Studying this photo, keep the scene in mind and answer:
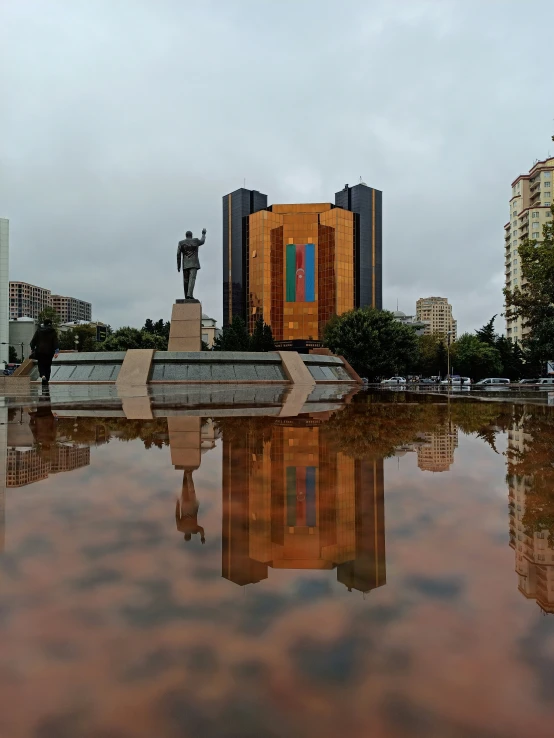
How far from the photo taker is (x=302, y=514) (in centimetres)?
250

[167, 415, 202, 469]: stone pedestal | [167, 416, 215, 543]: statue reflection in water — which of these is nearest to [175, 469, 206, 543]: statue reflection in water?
[167, 416, 215, 543]: statue reflection in water

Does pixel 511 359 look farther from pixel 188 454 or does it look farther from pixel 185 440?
pixel 188 454

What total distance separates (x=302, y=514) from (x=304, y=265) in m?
74.2

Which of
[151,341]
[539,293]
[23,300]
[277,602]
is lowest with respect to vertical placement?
[277,602]

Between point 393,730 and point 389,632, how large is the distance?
380 mm

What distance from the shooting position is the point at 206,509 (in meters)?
2.61

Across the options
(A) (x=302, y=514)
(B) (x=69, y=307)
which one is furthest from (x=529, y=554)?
(B) (x=69, y=307)

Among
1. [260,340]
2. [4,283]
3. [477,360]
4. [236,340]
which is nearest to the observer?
[236,340]

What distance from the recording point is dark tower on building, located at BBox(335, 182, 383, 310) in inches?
3073

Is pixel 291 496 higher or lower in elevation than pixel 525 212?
lower

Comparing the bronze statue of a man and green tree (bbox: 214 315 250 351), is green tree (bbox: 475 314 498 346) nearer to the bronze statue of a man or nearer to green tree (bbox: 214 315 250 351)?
green tree (bbox: 214 315 250 351)

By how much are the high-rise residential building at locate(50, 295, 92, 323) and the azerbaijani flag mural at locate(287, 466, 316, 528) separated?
473ft

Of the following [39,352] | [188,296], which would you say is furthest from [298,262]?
[39,352]

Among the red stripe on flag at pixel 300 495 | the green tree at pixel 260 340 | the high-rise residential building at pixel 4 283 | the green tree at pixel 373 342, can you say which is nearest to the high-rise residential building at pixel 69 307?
the high-rise residential building at pixel 4 283
